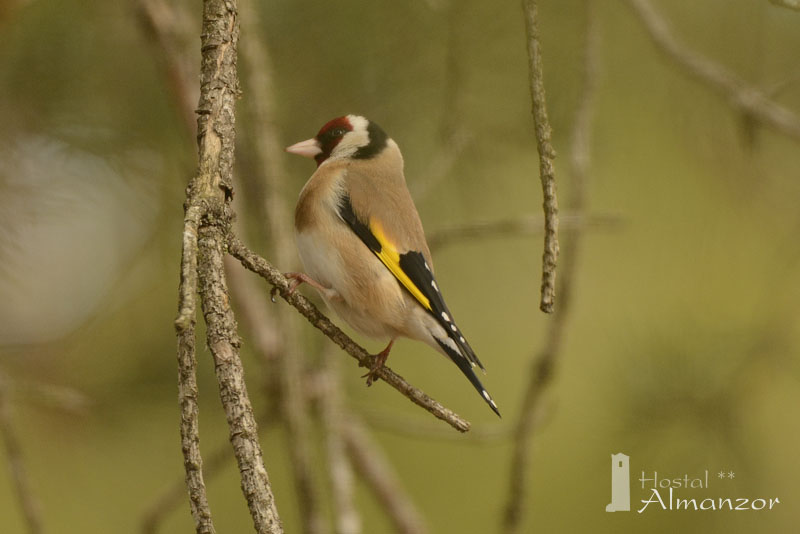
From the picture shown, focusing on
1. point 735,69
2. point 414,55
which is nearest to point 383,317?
point 414,55

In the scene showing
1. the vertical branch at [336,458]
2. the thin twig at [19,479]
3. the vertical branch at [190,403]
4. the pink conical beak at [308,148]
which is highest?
the pink conical beak at [308,148]

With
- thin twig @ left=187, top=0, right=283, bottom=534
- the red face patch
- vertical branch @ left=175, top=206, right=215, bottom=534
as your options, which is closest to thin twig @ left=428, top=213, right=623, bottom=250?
the red face patch

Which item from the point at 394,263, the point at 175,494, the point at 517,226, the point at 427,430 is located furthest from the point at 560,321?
the point at 175,494

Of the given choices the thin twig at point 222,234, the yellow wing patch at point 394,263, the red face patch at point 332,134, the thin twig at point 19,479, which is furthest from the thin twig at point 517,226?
the thin twig at point 19,479

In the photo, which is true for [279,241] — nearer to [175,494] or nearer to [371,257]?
[371,257]

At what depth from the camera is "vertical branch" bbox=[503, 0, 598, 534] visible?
1685mm

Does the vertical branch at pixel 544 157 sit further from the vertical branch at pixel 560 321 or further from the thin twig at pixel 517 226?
the vertical branch at pixel 560 321

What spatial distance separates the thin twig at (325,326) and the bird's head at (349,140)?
0.84m

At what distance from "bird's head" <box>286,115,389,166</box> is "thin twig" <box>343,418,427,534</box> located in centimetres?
105

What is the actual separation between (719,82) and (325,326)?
3.89 feet

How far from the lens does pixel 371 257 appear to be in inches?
66.3

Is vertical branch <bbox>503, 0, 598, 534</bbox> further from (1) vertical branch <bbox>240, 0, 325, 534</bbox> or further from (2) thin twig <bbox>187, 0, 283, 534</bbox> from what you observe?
(2) thin twig <bbox>187, 0, 283, 534</bbox>

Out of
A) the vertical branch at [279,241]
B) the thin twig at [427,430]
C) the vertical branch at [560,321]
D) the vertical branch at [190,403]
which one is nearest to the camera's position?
the vertical branch at [190,403]

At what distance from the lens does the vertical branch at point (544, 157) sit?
34.6 inches
